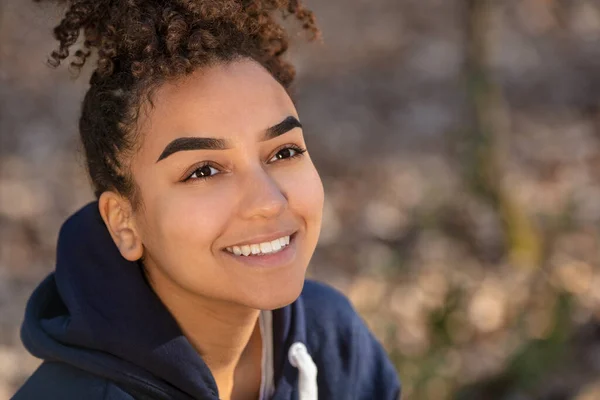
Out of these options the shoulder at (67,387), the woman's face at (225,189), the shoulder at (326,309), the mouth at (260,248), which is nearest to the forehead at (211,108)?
the woman's face at (225,189)

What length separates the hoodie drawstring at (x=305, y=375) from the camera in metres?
2.15

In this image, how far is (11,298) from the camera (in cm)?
436

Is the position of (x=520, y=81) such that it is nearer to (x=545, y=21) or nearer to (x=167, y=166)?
(x=545, y=21)

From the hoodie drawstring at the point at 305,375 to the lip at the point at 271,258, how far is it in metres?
0.36

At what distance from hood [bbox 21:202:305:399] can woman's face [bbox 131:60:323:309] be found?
0.11 m

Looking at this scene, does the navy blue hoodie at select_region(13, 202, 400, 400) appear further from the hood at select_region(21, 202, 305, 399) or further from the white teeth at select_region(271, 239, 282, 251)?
the white teeth at select_region(271, 239, 282, 251)

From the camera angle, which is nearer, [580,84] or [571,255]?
[571,255]

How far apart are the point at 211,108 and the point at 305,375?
0.69 metres

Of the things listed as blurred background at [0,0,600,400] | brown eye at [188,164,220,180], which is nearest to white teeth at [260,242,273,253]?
brown eye at [188,164,220,180]

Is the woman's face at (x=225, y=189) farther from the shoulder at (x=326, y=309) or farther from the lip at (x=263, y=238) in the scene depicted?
the shoulder at (x=326, y=309)

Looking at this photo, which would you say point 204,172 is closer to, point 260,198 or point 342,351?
point 260,198

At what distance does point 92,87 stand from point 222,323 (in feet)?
1.98

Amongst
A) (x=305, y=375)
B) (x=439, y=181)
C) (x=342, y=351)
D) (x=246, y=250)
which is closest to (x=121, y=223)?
(x=246, y=250)

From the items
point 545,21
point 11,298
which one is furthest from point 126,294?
point 545,21
